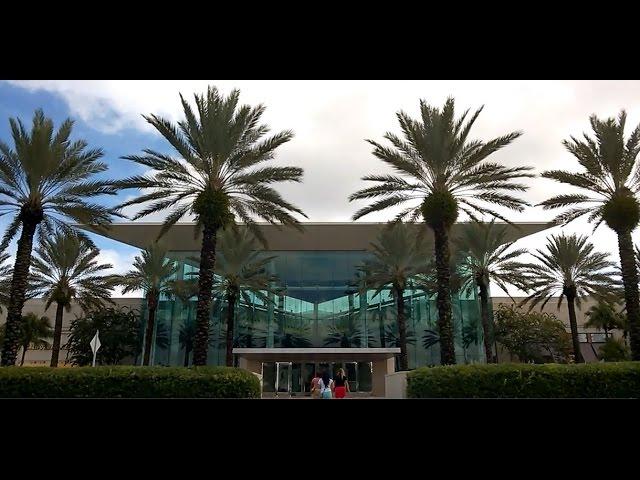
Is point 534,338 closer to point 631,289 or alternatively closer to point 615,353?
point 615,353

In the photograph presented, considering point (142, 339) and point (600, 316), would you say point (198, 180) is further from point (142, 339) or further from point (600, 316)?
point (600, 316)

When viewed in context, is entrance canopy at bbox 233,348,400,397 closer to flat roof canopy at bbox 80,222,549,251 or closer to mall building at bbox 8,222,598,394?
mall building at bbox 8,222,598,394

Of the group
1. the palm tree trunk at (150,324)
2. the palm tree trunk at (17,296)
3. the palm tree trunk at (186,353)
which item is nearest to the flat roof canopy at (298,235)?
the palm tree trunk at (150,324)

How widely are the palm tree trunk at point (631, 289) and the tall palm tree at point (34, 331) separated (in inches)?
1811

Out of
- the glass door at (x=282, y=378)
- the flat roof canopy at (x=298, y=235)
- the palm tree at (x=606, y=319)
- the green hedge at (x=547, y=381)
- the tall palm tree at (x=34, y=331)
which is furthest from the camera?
the tall palm tree at (x=34, y=331)

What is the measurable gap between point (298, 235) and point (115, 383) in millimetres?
25037

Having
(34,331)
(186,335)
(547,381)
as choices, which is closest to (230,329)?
(186,335)

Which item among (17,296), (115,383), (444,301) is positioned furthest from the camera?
(444,301)

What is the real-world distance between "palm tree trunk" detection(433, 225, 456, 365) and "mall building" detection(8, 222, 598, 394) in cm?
1562

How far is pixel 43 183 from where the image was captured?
21047mm

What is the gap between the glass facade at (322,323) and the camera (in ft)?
124

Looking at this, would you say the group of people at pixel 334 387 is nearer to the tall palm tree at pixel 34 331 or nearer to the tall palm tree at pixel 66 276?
the tall palm tree at pixel 66 276
